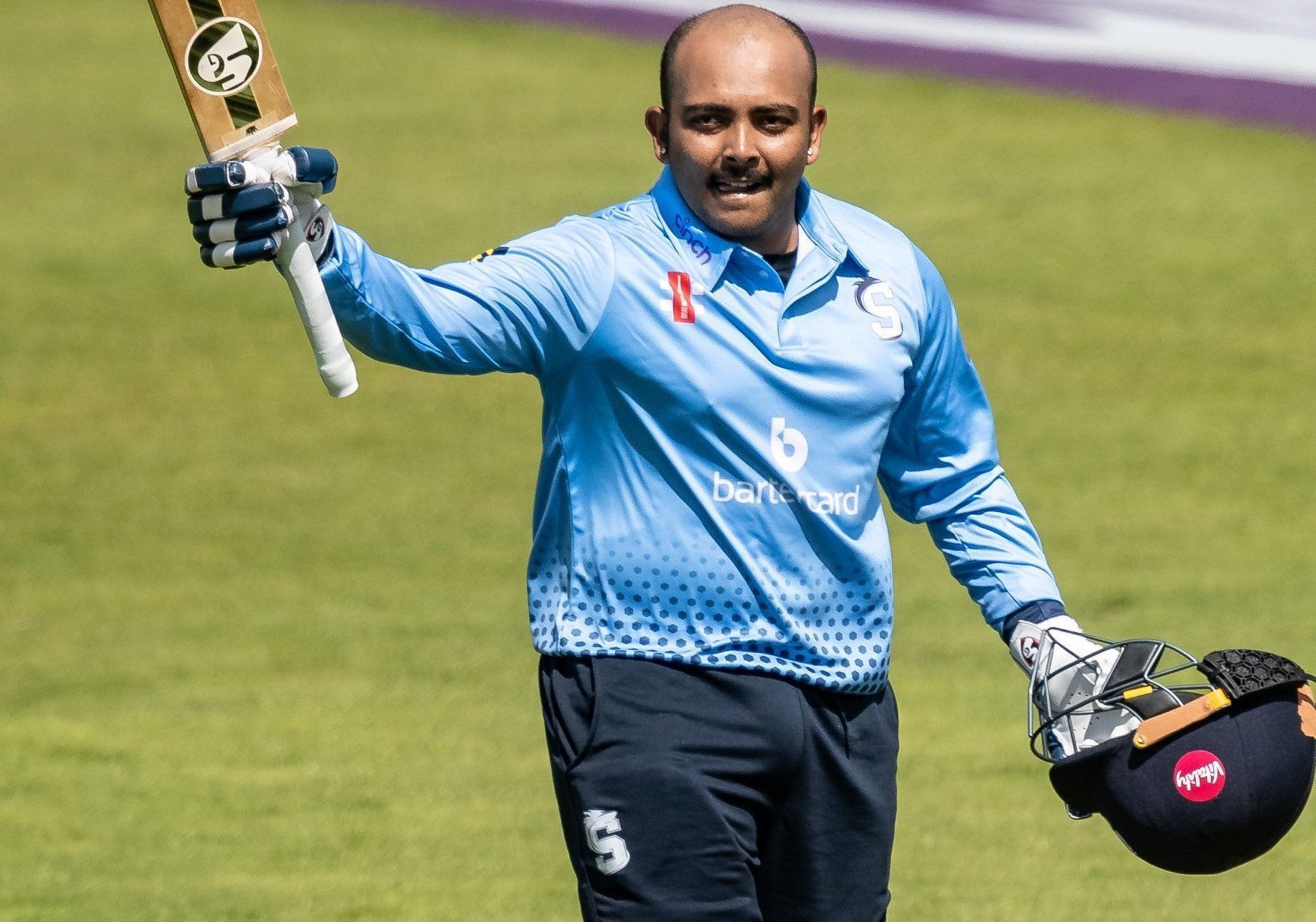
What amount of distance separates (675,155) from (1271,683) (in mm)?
1427

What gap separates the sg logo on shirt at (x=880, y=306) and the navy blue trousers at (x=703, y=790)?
661mm

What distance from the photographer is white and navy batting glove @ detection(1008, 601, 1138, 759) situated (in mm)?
4105

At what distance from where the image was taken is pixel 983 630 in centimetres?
932

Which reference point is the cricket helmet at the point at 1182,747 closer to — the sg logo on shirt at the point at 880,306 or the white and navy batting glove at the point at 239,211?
the sg logo on shirt at the point at 880,306

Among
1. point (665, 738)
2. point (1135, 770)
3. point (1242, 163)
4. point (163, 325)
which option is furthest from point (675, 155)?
point (1242, 163)

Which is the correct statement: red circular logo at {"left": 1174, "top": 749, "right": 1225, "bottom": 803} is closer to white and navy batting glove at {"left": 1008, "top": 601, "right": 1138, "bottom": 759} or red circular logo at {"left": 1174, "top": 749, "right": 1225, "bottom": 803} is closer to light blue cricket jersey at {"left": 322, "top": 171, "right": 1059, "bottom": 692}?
white and navy batting glove at {"left": 1008, "top": 601, "right": 1138, "bottom": 759}

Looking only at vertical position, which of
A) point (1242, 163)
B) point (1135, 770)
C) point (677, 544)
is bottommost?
point (1242, 163)

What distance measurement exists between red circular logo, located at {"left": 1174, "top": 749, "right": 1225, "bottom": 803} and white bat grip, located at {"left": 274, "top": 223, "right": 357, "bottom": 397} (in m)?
1.62

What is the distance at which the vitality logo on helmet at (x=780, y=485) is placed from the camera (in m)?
3.96

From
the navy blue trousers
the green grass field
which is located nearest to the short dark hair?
the navy blue trousers

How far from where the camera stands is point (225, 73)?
3.64 m

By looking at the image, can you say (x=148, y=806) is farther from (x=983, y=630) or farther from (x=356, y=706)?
(x=983, y=630)

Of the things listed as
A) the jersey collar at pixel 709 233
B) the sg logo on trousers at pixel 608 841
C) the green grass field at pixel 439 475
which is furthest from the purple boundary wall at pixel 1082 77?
the sg logo on trousers at pixel 608 841

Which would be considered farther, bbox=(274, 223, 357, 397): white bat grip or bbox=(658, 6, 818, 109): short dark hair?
bbox=(658, 6, 818, 109): short dark hair
